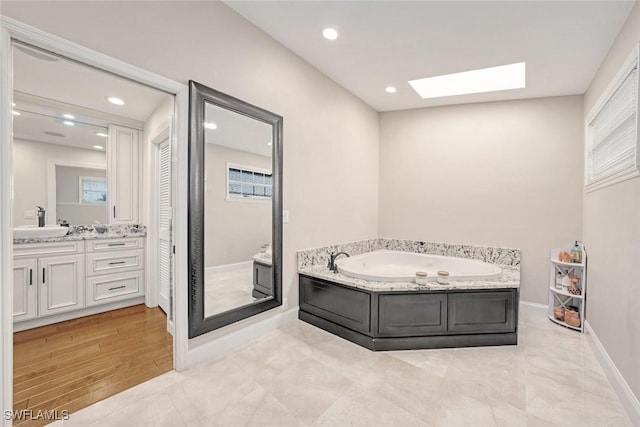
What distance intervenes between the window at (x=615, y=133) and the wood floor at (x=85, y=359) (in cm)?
359

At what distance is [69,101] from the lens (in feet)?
10.1

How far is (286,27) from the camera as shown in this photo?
2.42 metres


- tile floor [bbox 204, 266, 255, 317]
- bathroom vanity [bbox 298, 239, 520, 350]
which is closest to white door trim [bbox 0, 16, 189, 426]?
tile floor [bbox 204, 266, 255, 317]

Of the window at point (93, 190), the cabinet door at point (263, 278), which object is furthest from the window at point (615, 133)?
the window at point (93, 190)

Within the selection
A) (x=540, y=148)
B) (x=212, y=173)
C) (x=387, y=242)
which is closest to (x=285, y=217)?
(x=212, y=173)

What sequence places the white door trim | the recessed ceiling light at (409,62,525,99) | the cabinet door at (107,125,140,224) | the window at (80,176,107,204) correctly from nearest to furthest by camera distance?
the white door trim → the recessed ceiling light at (409,62,525,99) → the window at (80,176,107,204) → the cabinet door at (107,125,140,224)

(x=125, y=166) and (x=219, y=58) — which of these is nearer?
(x=219, y=58)

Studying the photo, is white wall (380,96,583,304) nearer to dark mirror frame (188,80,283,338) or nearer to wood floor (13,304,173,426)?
dark mirror frame (188,80,283,338)

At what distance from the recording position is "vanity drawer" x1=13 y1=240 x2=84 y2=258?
270 centimetres

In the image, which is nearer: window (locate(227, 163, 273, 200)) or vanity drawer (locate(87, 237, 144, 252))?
window (locate(227, 163, 273, 200))

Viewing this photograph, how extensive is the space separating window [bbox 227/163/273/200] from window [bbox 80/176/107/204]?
7.02ft

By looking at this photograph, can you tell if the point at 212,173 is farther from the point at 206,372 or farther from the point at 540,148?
the point at 540,148

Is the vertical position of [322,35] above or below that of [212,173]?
above

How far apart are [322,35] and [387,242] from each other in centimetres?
289
